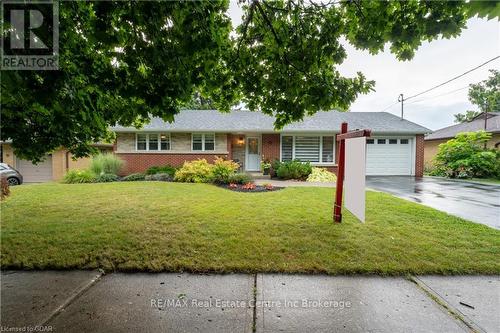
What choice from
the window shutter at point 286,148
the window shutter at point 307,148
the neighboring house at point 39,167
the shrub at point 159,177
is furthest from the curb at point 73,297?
the neighboring house at point 39,167

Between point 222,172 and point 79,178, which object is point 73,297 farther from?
point 79,178

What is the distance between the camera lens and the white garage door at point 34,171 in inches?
629

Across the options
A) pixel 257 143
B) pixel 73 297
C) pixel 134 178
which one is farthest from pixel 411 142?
pixel 73 297

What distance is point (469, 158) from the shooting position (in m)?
15.6

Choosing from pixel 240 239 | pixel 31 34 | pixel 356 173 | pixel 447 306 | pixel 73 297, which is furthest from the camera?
pixel 240 239

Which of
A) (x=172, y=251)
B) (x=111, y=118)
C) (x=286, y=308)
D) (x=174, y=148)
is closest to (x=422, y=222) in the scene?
(x=286, y=308)

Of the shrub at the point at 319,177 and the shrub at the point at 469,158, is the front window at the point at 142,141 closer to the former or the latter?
the shrub at the point at 319,177

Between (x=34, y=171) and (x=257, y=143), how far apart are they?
14.9 meters

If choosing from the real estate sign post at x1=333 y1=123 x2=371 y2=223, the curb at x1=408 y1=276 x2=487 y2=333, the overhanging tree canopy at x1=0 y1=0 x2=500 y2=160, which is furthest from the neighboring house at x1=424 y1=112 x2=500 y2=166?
the curb at x1=408 y1=276 x2=487 y2=333

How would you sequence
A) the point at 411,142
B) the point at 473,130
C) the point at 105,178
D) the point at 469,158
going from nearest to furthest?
the point at 105,178 < the point at 469,158 < the point at 411,142 < the point at 473,130

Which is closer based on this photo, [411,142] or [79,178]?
[79,178]

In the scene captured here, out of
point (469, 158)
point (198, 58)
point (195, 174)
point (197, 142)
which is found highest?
point (198, 58)

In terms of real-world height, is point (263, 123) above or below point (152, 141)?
above

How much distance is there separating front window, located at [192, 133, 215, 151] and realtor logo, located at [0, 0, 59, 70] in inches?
480
